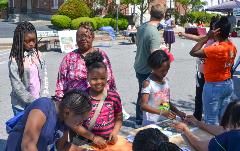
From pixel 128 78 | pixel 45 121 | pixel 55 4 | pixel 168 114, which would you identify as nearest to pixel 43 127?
pixel 45 121

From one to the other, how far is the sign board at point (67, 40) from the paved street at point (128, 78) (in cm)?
46

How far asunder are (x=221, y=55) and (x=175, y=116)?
1005 mm

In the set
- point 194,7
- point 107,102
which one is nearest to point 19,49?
point 107,102

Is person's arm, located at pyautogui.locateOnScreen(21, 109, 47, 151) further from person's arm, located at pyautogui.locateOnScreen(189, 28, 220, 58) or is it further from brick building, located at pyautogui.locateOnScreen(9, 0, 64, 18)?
brick building, located at pyautogui.locateOnScreen(9, 0, 64, 18)

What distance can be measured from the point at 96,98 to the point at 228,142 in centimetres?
153

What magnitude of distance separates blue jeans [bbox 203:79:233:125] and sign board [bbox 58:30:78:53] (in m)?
12.2

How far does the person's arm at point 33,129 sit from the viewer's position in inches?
107

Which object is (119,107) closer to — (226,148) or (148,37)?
(226,148)

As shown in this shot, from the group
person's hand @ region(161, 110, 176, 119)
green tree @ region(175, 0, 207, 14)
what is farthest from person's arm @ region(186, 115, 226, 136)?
green tree @ region(175, 0, 207, 14)

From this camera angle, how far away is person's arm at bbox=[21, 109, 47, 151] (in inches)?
107

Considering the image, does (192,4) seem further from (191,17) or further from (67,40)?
(67,40)

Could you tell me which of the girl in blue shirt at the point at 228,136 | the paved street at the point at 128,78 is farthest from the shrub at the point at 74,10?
the girl in blue shirt at the point at 228,136

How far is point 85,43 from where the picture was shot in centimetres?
435

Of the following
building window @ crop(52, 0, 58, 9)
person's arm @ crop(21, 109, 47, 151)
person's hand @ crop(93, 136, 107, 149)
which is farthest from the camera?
building window @ crop(52, 0, 58, 9)
